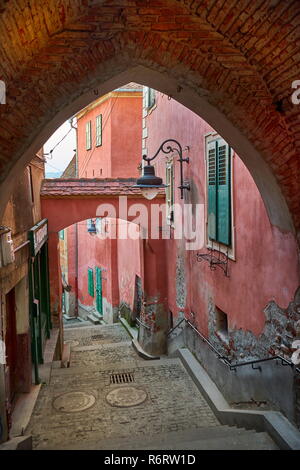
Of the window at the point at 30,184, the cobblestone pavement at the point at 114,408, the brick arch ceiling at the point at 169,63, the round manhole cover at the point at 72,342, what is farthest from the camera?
the round manhole cover at the point at 72,342

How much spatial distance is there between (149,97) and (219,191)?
7.61 m

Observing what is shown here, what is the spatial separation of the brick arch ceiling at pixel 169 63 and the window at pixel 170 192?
261 inches

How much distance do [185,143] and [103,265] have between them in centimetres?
1036

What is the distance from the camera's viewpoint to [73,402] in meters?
8.09

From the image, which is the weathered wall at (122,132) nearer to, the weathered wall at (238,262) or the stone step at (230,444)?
the weathered wall at (238,262)

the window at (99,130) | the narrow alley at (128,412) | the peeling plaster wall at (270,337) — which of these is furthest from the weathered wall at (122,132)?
the peeling plaster wall at (270,337)

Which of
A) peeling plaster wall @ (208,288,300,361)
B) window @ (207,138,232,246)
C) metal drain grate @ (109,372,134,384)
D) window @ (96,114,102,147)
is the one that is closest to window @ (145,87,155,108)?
window @ (96,114,102,147)

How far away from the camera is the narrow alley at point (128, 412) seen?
18.6 feet

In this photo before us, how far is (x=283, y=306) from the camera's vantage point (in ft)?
17.9

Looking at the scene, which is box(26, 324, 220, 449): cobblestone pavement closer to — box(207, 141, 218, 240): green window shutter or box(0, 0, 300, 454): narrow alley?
box(0, 0, 300, 454): narrow alley

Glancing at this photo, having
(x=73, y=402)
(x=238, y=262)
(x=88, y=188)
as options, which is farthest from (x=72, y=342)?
(x=238, y=262)

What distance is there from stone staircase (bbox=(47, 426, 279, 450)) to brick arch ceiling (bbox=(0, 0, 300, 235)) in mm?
2699

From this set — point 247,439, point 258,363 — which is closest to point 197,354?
point 258,363

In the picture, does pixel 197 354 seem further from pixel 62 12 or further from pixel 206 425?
pixel 62 12
